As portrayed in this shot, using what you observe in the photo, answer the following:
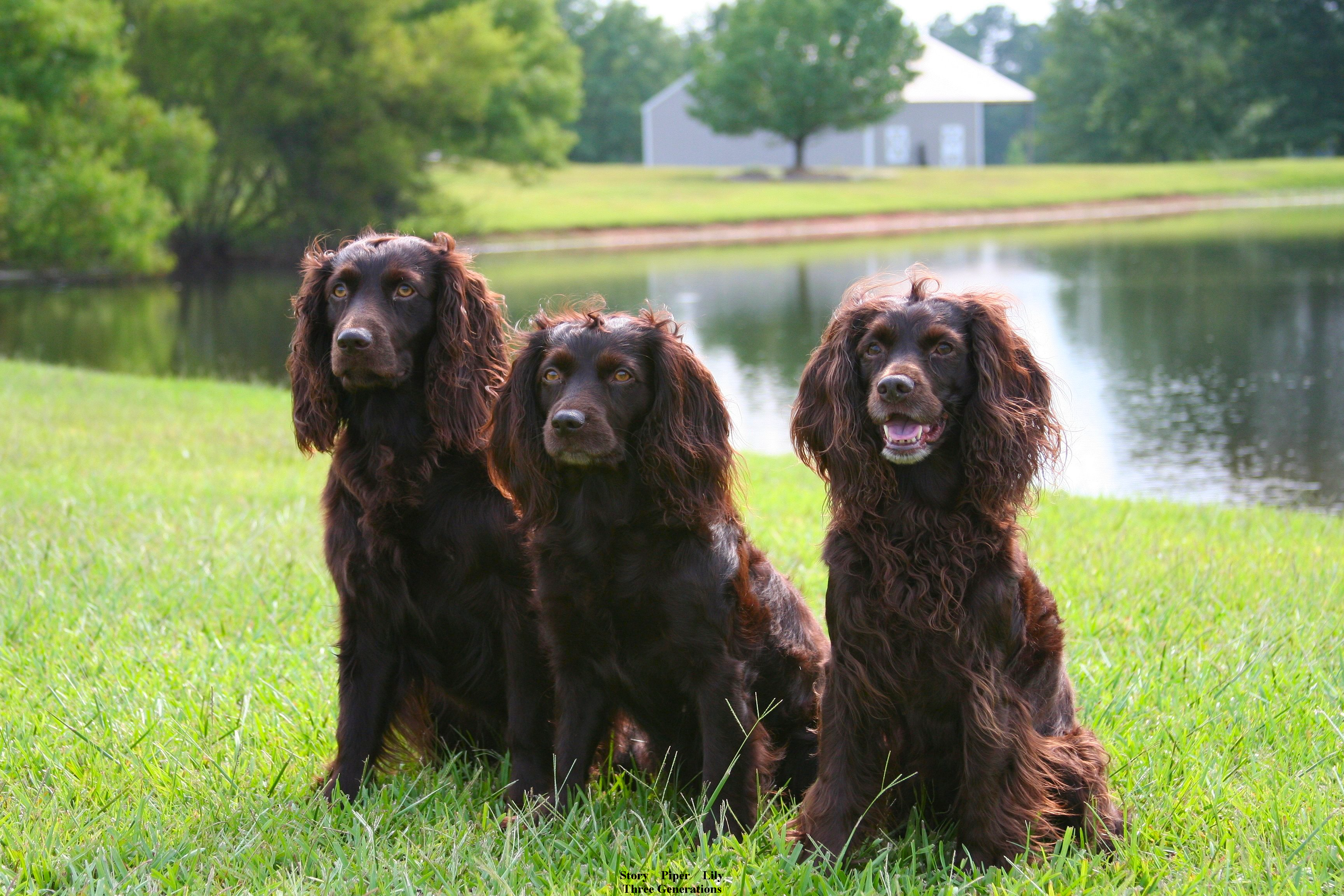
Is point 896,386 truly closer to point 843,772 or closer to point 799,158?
point 843,772

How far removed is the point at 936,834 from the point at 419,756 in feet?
5.64

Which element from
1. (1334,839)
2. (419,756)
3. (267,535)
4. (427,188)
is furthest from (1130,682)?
(427,188)

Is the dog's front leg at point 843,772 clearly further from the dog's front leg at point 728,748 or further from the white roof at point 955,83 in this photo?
the white roof at point 955,83

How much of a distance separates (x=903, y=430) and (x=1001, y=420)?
268 millimetres

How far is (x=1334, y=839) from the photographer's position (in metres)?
3.26

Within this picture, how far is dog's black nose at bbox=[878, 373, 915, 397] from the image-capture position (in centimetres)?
304

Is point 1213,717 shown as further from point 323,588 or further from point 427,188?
point 427,188

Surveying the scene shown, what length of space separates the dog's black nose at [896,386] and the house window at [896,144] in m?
72.6

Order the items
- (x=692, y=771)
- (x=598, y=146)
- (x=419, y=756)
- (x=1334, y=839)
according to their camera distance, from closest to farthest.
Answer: (x=1334, y=839) < (x=692, y=771) < (x=419, y=756) < (x=598, y=146)

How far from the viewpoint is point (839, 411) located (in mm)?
3262

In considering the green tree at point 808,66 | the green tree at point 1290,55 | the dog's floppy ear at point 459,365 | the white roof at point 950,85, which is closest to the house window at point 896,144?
the white roof at point 950,85

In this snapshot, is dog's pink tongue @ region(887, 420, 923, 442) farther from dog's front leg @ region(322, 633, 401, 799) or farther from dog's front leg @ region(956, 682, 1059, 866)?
dog's front leg @ region(322, 633, 401, 799)

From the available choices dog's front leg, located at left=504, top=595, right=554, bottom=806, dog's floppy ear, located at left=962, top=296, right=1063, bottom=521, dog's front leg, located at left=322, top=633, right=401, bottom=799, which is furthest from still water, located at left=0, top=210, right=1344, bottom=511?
dog's front leg, located at left=322, top=633, right=401, bottom=799

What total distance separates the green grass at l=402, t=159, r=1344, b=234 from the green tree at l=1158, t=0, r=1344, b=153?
10.7 feet
